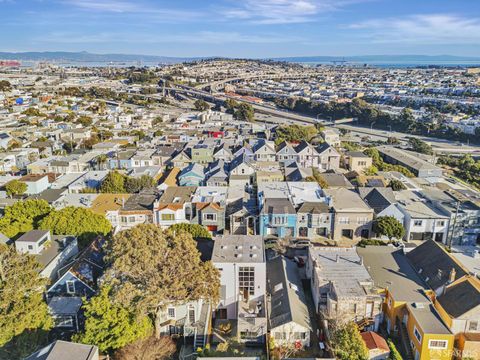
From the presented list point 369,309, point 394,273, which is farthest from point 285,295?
point 394,273

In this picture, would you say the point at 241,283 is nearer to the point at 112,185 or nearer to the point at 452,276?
the point at 452,276

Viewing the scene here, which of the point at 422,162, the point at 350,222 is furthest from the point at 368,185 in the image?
the point at 422,162

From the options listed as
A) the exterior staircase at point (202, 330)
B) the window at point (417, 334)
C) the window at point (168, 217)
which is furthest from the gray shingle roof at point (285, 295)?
the window at point (168, 217)

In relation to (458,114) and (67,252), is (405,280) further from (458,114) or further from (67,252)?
(458,114)

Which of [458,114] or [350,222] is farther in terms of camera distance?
[458,114]

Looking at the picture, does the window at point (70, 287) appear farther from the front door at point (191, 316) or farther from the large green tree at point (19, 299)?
the front door at point (191, 316)
